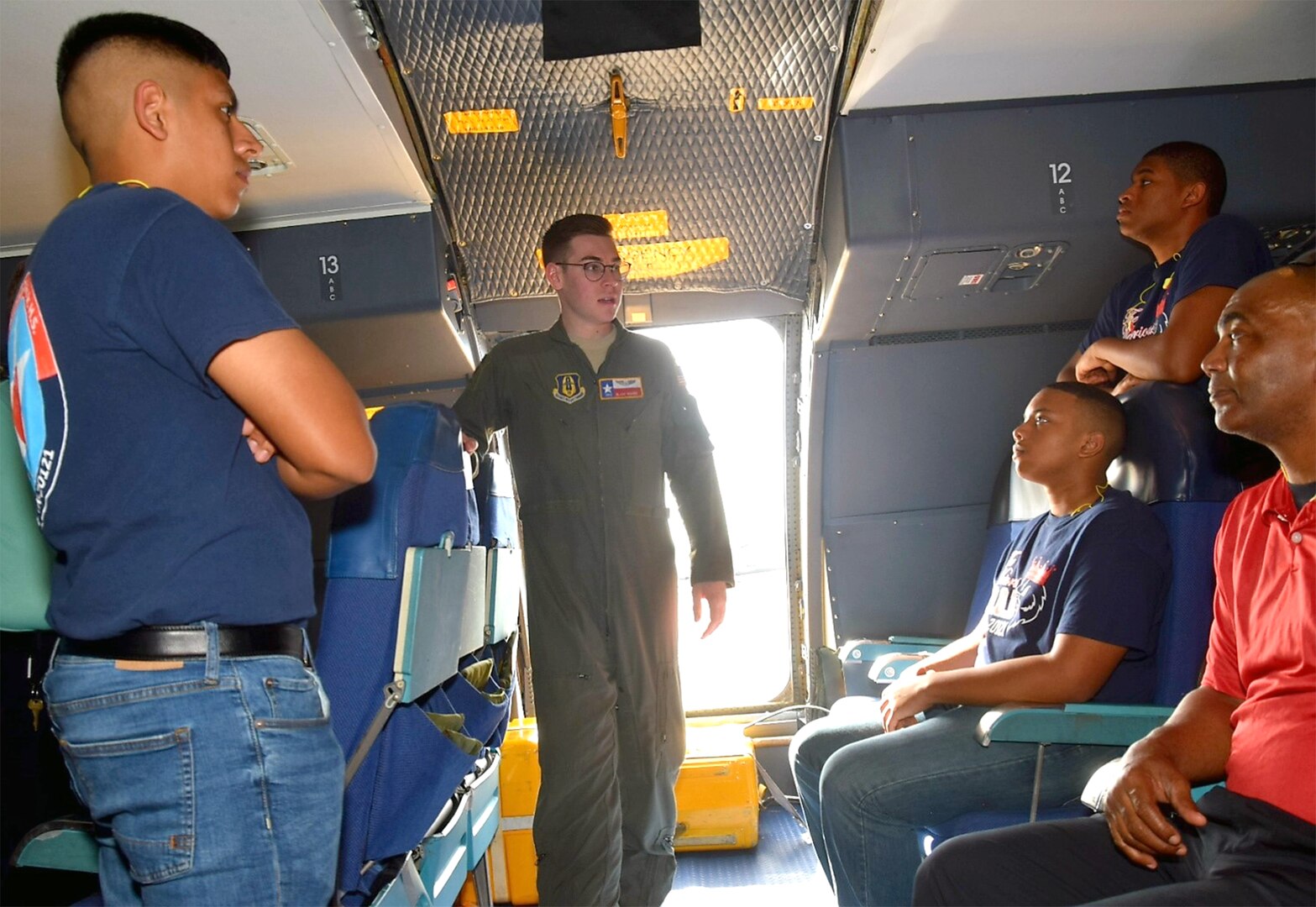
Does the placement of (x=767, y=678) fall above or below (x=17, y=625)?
below

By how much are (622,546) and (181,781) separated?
2022mm

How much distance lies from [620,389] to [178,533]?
217 cm

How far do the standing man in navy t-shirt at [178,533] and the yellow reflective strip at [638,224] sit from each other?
8.45 ft

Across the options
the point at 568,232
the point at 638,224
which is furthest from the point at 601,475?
the point at 638,224

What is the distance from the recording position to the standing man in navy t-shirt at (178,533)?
1.33 meters

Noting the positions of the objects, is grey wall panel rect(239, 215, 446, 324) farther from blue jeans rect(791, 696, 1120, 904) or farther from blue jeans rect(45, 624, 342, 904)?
blue jeans rect(45, 624, 342, 904)

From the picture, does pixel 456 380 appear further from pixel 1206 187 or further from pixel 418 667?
pixel 1206 187

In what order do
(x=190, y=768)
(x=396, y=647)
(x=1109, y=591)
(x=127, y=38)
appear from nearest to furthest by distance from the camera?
1. (x=190, y=768)
2. (x=127, y=38)
3. (x=396, y=647)
4. (x=1109, y=591)

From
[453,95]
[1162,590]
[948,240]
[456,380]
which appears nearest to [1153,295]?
[948,240]

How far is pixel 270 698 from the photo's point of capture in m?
1.38

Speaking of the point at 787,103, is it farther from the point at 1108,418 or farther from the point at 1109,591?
the point at 1109,591

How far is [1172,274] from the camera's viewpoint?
304 centimetres

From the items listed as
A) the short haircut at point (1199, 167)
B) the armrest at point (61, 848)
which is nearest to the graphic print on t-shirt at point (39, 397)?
the armrest at point (61, 848)

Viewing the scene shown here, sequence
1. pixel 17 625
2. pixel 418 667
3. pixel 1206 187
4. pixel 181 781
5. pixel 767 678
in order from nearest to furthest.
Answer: pixel 181 781
pixel 418 667
pixel 17 625
pixel 1206 187
pixel 767 678
